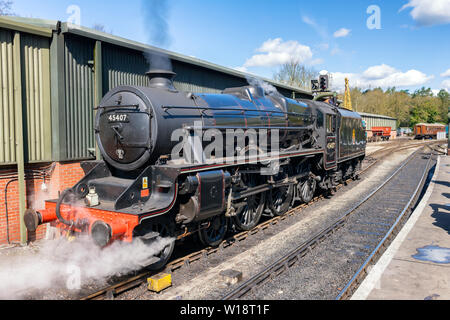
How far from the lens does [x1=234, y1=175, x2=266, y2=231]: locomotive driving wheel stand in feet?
26.0

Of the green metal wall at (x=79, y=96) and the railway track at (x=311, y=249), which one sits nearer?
the railway track at (x=311, y=249)

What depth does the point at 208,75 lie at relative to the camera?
41.1 feet

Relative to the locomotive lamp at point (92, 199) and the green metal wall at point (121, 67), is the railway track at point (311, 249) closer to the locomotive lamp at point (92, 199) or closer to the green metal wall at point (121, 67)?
the locomotive lamp at point (92, 199)

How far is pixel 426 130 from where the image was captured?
5609 centimetres

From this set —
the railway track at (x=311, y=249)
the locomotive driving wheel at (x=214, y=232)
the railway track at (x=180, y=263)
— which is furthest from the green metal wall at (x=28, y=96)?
the railway track at (x=311, y=249)

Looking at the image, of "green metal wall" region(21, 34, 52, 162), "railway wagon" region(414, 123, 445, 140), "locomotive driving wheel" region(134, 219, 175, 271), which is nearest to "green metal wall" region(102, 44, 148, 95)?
"green metal wall" region(21, 34, 52, 162)

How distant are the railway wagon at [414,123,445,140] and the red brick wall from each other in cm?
5955

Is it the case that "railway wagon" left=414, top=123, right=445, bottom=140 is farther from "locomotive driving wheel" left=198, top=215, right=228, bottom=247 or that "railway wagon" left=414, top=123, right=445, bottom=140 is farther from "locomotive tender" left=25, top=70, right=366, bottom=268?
"locomotive driving wheel" left=198, top=215, right=228, bottom=247

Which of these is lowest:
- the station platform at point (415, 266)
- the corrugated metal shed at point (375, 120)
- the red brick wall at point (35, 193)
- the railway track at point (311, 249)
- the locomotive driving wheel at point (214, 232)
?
the railway track at point (311, 249)

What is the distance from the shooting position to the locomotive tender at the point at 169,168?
542 cm

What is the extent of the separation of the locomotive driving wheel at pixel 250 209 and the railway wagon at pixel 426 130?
5645cm

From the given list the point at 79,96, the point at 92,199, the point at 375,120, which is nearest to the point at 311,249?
the point at 92,199

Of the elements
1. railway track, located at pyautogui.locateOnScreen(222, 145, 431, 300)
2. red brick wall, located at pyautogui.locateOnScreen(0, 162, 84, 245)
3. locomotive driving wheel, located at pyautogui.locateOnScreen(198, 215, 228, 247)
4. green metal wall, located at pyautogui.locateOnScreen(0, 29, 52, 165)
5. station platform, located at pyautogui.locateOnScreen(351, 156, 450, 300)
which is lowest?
railway track, located at pyautogui.locateOnScreen(222, 145, 431, 300)
